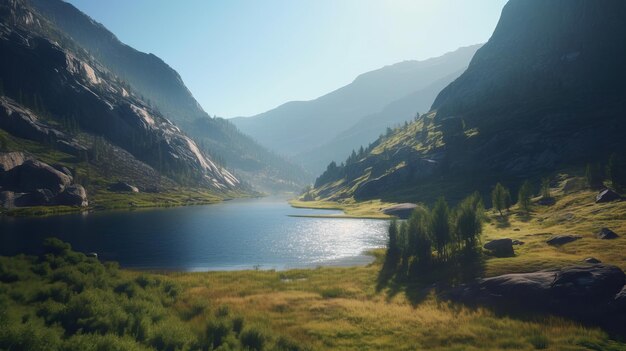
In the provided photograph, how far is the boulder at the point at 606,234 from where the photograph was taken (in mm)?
71188

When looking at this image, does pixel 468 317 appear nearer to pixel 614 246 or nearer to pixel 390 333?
pixel 390 333

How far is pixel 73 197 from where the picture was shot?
602 feet

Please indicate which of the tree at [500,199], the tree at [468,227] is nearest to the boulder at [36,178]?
the tree at [468,227]

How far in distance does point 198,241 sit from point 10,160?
148320 mm

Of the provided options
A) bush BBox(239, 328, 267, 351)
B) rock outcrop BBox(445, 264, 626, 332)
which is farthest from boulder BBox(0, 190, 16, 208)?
rock outcrop BBox(445, 264, 626, 332)

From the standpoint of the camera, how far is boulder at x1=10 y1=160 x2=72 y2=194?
178 metres

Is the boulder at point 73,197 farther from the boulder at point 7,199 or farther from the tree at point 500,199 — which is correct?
the tree at point 500,199

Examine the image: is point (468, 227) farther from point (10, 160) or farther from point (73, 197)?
point (10, 160)

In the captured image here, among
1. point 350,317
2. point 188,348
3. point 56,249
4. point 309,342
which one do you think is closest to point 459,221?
point 350,317

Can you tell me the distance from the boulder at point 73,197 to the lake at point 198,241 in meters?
37.9

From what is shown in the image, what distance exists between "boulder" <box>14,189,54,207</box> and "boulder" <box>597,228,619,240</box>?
219313mm

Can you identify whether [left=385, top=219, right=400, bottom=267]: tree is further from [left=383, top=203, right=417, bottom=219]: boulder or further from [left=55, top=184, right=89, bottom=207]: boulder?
[left=55, top=184, right=89, bottom=207]: boulder

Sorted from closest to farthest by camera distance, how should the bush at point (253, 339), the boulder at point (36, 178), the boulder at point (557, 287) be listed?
the bush at point (253, 339) < the boulder at point (557, 287) < the boulder at point (36, 178)

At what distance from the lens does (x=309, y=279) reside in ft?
211
